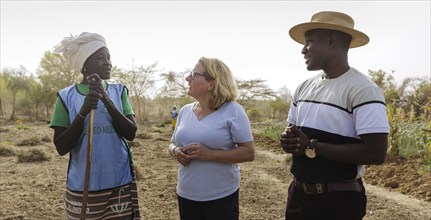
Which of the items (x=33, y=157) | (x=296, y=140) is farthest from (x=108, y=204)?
(x=33, y=157)

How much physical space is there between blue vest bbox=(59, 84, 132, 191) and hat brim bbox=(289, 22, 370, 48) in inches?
46.4

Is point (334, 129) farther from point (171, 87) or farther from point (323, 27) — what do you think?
point (171, 87)

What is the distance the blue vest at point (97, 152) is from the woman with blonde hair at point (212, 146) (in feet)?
1.26

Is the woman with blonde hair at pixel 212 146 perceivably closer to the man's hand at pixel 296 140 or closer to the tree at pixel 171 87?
the man's hand at pixel 296 140

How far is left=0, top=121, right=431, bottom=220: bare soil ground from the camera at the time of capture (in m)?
4.42

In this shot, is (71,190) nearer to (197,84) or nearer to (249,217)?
(197,84)

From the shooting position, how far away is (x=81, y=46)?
6.52ft

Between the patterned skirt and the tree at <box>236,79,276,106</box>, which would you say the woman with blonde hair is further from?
the tree at <box>236,79,276,106</box>

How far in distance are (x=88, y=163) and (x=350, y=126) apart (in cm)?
132

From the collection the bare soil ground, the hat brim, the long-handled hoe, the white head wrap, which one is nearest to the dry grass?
the bare soil ground

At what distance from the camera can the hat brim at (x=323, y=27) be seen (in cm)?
179

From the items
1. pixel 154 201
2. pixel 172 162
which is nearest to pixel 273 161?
pixel 172 162

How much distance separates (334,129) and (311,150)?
15 cm

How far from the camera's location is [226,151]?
210cm
